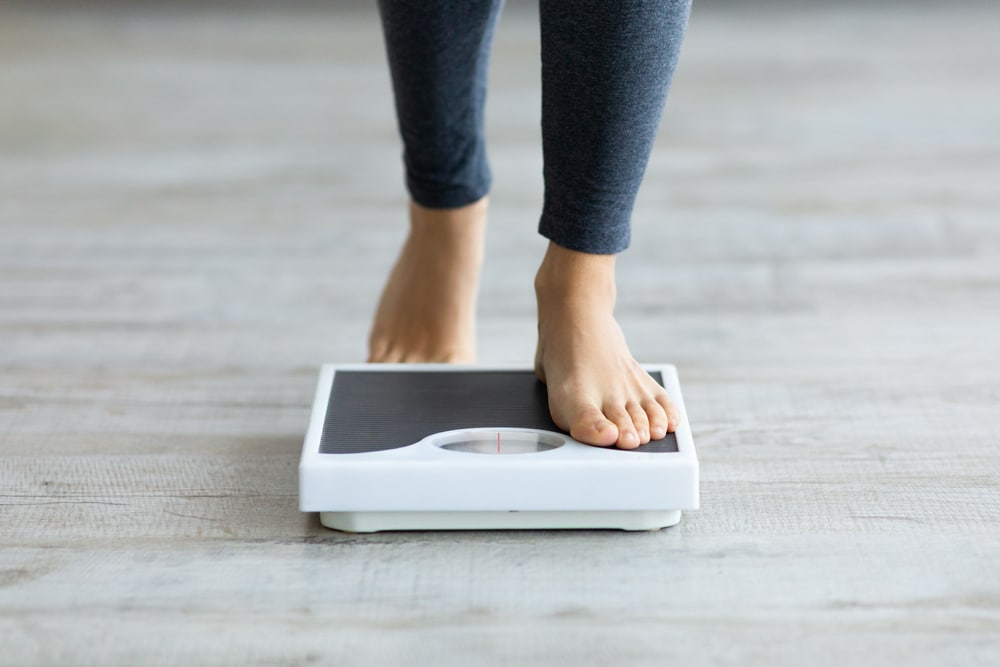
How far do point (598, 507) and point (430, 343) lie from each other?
37 cm

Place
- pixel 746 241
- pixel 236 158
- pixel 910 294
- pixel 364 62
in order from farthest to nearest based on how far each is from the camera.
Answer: pixel 364 62 < pixel 236 158 < pixel 746 241 < pixel 910 294

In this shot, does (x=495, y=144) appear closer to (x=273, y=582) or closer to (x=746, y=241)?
(x=746, y=241)

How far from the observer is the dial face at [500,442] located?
0.98 metres

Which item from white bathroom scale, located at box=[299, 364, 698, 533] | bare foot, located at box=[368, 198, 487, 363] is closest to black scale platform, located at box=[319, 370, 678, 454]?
white bathroom scale, located at box=[299, 364, 698, 533]

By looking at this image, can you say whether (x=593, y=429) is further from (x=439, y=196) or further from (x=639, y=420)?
(x=439, y=196)

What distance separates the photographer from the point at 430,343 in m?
1.23

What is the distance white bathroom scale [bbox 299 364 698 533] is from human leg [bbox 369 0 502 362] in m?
0.22

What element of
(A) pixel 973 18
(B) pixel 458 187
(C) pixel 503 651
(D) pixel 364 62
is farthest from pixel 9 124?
(A) pixel 973 18

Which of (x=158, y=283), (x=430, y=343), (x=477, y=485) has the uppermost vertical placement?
(x=477, y=485)

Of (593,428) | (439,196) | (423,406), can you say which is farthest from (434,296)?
(593,428)

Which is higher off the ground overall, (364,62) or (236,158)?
(236,158)

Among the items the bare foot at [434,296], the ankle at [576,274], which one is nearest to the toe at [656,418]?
the ankle at [576,274]

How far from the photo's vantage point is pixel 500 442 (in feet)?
3.23

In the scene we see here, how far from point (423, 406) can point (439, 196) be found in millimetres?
297
